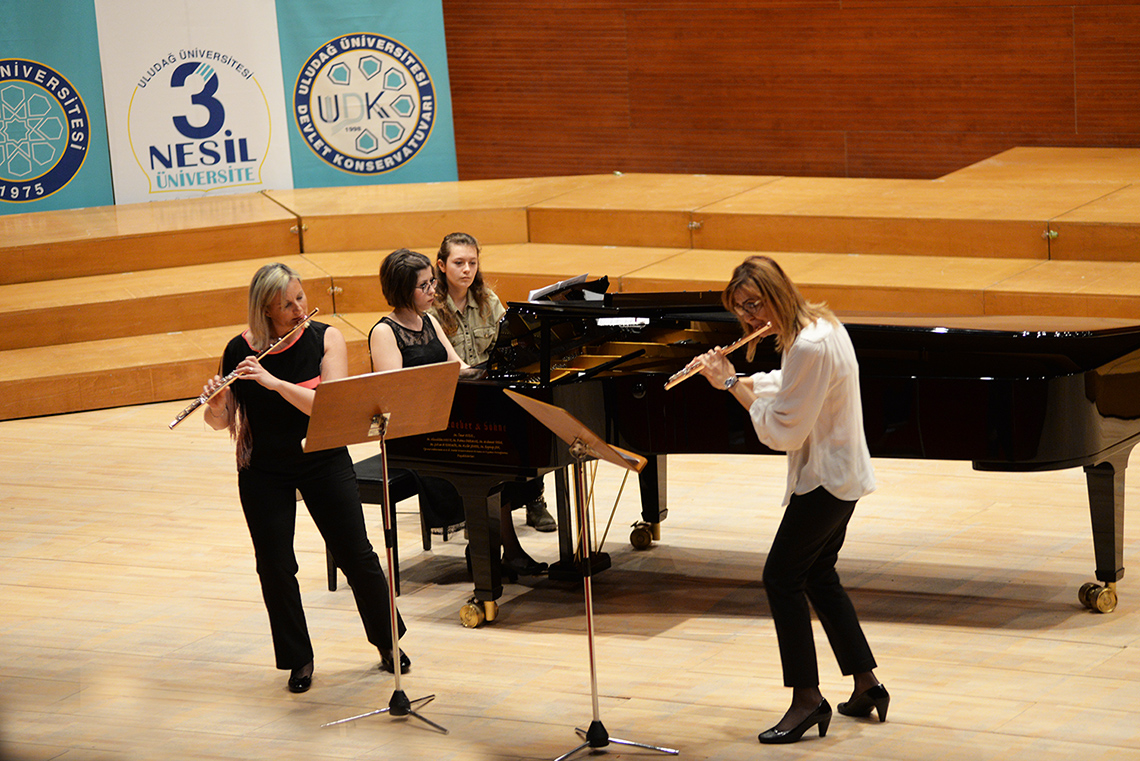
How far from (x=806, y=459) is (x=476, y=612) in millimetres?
1386

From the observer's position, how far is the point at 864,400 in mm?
3922

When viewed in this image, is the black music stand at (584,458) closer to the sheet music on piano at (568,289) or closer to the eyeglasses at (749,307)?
the eyeglasses at (749,307)

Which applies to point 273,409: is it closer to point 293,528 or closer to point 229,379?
point 229,379

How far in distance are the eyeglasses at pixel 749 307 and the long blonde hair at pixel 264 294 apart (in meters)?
1.13

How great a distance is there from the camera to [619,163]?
940 centimetres

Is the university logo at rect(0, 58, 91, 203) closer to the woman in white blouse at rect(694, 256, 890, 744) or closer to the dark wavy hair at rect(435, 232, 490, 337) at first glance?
the dark wavy hair at rect(435, 232, 490, 337)

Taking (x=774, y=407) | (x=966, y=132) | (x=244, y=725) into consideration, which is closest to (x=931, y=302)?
(x=966, y=132)

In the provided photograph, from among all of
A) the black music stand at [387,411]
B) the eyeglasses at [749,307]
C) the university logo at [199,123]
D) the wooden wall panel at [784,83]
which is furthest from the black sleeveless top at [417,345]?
the wooden wall panel at [784,83]

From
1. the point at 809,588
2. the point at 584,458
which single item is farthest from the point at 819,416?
the point at 584,458

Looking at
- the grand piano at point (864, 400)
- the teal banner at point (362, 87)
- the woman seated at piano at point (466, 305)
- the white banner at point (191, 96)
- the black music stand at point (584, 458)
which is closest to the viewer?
the black music stand at point (584, 458)

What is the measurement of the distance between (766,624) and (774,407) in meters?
1.19

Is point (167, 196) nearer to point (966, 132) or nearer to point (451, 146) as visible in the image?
point (451, 146)

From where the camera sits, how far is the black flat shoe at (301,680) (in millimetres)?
3830

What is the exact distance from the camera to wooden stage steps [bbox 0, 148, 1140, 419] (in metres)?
6.61
